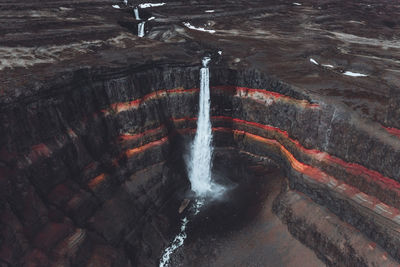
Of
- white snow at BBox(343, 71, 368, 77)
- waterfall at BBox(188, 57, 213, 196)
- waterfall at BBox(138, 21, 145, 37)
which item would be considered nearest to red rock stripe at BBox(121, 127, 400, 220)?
waterfall at BBox(188, 57, 213, 196)

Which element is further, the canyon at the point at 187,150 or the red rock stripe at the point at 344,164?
the red rock stripe at the point at 344,164

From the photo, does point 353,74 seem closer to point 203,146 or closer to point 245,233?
point 203,146

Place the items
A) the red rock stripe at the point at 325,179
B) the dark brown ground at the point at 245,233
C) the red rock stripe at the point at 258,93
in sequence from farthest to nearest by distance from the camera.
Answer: the red rock stripe at the point at 258,93
the dark brown ground at the point at 245,233
the red rock stripe at the point at 325,179

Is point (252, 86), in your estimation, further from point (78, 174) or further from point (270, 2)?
point (270, 2)

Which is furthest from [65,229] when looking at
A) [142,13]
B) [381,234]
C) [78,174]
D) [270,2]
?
[270,2]

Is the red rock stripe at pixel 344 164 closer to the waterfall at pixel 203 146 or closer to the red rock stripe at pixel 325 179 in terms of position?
the red rock stripe at pixel 325 179

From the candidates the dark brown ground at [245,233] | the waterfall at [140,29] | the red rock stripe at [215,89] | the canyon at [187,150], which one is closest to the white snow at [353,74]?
the canyon at [187,150]

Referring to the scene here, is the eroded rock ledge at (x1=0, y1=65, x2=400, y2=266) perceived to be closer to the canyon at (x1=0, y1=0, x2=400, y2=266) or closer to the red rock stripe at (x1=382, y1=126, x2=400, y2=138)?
the canyon at (x1=0, y1=0, x2=400, y2=266)
